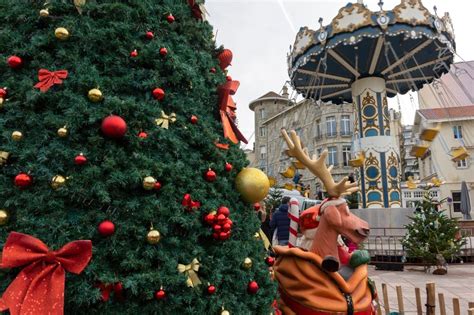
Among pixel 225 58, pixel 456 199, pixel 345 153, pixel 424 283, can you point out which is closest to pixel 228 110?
pixel 225 58

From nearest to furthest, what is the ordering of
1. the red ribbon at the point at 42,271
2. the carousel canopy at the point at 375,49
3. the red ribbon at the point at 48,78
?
the red ribbon at the point at 42,271
the red ribbon at the point at 48,78
the carousel canopy at the point at 375,49

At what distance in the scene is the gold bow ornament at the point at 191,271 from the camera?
6.11ft

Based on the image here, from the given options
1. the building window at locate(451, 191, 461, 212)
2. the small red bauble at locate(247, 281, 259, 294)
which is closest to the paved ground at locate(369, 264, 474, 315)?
the small red bauble at locate(247, 281, 259, 294)

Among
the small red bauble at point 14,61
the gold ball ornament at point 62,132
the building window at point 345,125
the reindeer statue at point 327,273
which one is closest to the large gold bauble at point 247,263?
the reindeer statue at point 327,273

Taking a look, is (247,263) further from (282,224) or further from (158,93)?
(282,224)

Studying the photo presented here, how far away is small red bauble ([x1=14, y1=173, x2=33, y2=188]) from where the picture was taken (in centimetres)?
175

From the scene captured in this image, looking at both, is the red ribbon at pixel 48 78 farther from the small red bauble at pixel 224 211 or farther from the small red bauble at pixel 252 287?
the small red bauble at pixel 252 287

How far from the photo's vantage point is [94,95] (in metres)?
1.84

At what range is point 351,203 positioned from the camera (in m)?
19.7

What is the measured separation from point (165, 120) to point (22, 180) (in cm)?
71

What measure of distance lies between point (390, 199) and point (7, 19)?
46.0 feet

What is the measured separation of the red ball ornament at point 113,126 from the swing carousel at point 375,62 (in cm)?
1240

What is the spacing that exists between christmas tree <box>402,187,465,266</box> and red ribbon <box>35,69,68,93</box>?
9.29 m

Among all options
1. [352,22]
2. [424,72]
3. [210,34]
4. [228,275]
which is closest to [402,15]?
[352,22]
